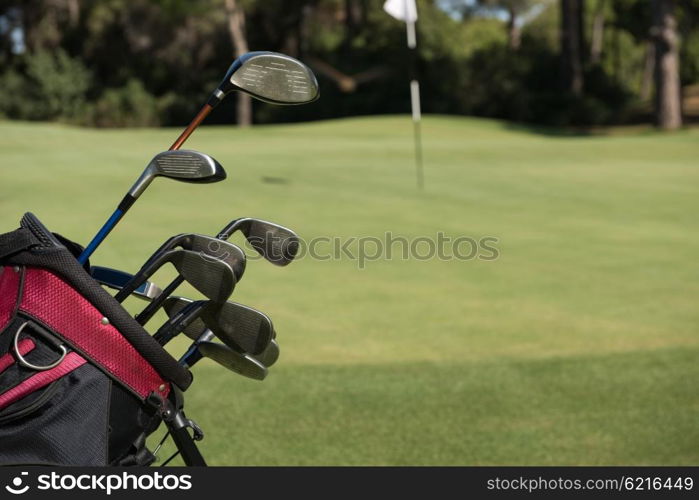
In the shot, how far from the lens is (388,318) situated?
20.1ft

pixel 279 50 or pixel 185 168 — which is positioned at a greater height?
pixel 185 168

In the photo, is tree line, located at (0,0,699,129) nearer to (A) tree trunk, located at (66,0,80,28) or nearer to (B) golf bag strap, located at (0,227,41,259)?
(A) tree trunk, located at (66,0,80,28)

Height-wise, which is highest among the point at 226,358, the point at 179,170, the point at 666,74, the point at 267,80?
the point at 267,80

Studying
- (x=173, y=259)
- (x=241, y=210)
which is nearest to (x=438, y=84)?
(x=241, y=210)

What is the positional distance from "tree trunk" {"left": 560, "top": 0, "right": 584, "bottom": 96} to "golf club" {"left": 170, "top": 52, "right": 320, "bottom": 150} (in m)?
36.7

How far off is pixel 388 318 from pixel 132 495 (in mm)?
4407

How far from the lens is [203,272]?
5.94ft

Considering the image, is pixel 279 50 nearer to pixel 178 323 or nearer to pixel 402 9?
pixel 402 9

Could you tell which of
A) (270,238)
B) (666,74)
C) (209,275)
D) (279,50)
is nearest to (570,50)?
(666,74)

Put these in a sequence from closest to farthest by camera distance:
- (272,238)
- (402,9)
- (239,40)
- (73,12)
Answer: (272,238), (402,9), (239,40), (73,12)

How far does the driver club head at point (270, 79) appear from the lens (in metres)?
1.96

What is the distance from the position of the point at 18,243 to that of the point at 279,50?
4490cm

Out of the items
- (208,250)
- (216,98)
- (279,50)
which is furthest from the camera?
(279,50)

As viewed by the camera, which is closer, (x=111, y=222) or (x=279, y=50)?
(x=111, y=222)
